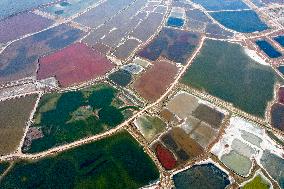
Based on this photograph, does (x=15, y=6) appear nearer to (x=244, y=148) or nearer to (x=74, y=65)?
(x=74, y=65)

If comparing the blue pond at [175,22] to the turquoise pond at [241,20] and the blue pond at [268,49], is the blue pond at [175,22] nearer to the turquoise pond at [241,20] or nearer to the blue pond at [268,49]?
the turquoise pond at [241,20]

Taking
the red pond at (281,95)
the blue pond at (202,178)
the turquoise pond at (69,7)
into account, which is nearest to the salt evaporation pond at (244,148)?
the blue pond at (202,178)

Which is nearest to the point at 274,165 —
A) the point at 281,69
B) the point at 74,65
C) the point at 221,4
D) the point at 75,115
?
the point at 281,69

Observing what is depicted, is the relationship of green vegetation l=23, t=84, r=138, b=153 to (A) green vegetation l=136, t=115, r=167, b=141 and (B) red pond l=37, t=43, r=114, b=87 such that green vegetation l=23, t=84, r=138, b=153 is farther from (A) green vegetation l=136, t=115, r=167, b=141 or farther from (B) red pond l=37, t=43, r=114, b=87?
(B) red pond l=37, t=43, r=114, b=87

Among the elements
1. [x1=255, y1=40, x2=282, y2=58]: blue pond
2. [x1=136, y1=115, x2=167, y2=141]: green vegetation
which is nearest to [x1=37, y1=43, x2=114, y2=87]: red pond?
[x1=136, y1=115, x2=167, y2=141]: green vegetation

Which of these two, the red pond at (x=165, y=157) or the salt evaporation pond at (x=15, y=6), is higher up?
the salt evaporation pond at (x=15, y=6)
